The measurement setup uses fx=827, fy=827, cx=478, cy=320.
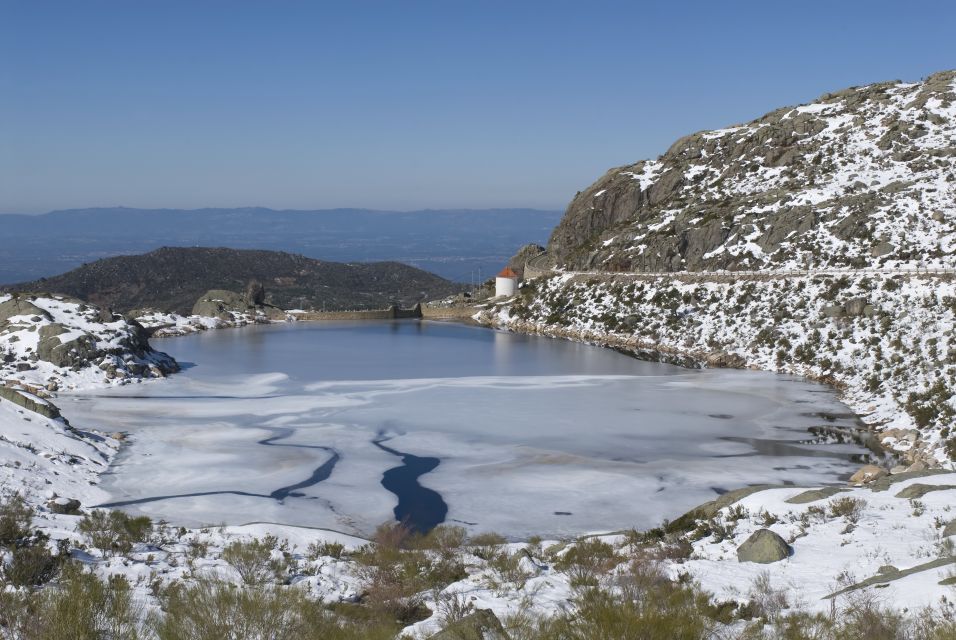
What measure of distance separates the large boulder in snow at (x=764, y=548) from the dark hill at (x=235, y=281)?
214 feet

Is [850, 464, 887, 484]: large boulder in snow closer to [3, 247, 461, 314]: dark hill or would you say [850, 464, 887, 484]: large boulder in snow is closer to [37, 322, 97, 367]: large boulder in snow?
[37, 322, 97, 367]: large boulder in snow

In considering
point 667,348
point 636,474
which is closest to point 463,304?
point 667,348

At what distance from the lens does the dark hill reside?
83.1m

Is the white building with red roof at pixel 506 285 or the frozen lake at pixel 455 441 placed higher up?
the white building with red roof at pixel 506 285

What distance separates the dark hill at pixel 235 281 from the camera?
273 feet

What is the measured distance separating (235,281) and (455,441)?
245 feet

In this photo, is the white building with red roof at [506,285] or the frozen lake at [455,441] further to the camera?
the white building with red roof at [506,285]

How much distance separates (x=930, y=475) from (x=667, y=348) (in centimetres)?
3104

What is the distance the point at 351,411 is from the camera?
1088 inches

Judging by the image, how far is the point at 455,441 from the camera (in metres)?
23.5

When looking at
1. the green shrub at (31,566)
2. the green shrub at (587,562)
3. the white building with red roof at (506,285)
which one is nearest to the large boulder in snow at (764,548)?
the green shrub at (587,562)

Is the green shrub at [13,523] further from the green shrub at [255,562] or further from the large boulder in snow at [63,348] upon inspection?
the large boulder in snow at [63,348]

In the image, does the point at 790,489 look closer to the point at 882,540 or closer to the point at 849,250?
the point at 882,540

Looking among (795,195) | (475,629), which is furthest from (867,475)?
(795,195)
